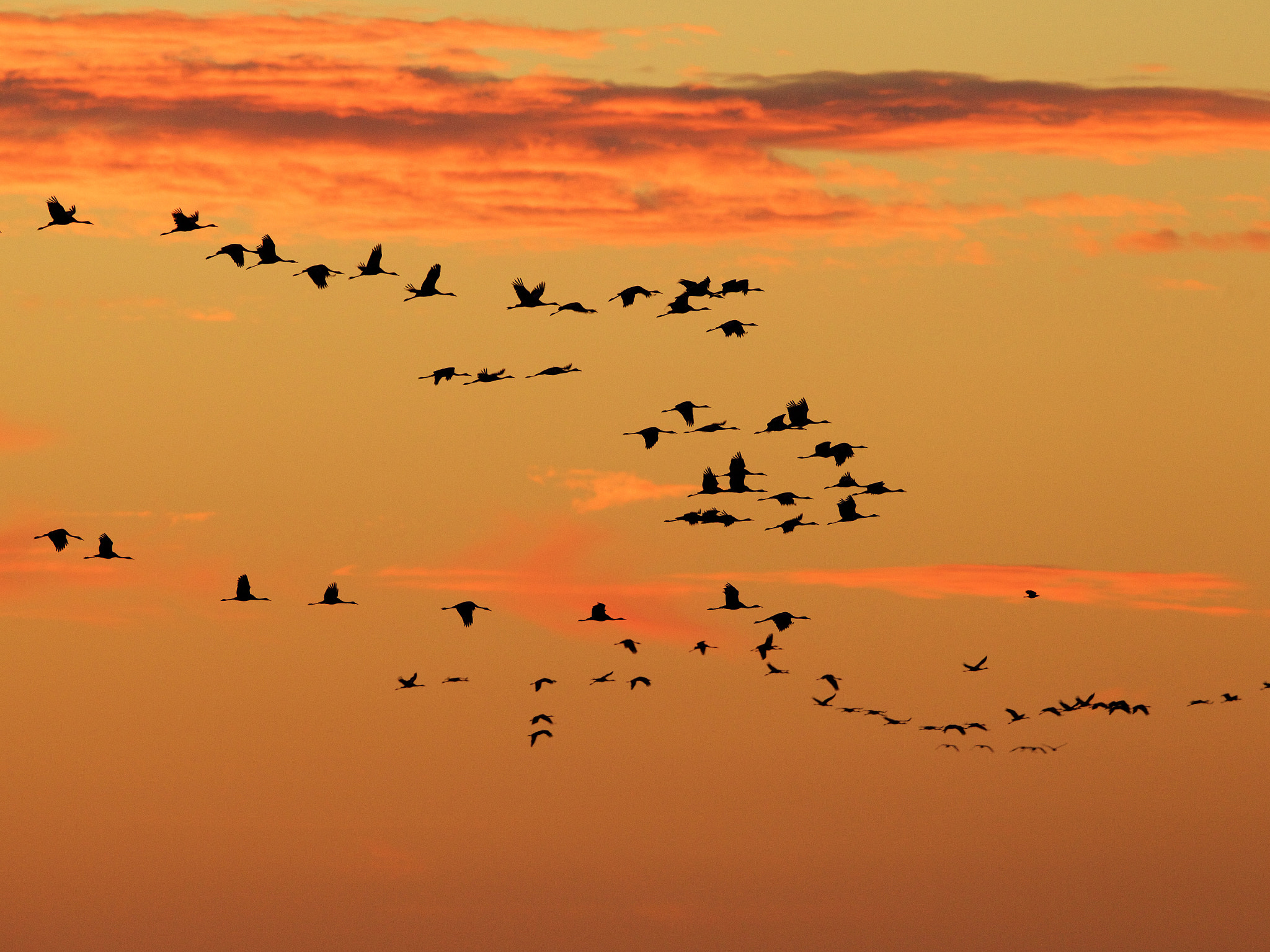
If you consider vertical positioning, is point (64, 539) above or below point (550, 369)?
below

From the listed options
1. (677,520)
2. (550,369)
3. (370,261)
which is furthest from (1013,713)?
(370,261)

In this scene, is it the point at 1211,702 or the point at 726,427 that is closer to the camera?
the point at 726,427

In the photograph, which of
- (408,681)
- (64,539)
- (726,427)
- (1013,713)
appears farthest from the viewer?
(1013,713)

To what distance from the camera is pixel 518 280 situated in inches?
4001

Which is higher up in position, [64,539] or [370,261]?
[370,261]

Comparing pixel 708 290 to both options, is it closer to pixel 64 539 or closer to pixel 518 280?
pixel 518 280

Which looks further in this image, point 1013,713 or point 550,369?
point 1013,713

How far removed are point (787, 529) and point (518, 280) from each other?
815 inches

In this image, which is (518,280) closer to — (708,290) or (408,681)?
(708,290)

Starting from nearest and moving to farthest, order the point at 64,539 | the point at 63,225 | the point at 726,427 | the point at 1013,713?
the point at 63,225
the point at 64,539
the point at 726,427
the point at 1013,713

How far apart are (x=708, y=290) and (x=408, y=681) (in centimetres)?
2813

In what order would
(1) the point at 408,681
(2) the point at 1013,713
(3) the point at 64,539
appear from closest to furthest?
(3) the point at 64,539
(1) the point at 408,681
(2) the point at 1013,713

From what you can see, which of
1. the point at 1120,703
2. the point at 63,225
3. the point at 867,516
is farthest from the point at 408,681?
the point at 1120,703

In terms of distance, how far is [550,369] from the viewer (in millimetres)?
108375
